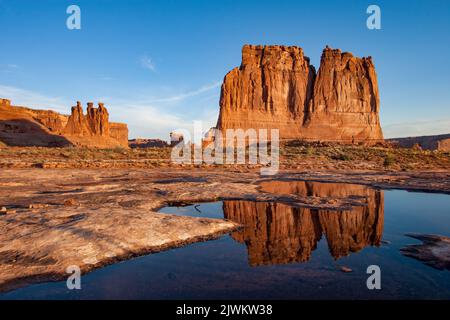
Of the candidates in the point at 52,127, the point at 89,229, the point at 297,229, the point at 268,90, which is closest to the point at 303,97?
the point at 268,90

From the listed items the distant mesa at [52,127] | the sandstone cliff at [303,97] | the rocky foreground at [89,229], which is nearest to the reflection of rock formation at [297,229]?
the rocky foreground at [89,229]

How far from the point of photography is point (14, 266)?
4691 mm

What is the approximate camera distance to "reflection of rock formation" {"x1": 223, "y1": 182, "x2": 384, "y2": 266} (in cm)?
584

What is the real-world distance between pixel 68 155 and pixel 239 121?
152 feet

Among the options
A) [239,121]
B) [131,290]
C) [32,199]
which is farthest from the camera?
[239,121]

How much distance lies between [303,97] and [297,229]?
244 feet

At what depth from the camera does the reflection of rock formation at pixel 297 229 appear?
19.1 feet

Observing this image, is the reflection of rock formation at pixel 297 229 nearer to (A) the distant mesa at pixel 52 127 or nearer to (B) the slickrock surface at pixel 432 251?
(B) the slickrock surface at pixel 432 251

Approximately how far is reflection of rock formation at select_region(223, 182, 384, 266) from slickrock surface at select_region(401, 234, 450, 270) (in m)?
0.73

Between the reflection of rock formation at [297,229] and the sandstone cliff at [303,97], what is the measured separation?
210 ft

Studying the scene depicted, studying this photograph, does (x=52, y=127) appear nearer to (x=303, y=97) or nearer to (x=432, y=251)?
(x=303, y=97)

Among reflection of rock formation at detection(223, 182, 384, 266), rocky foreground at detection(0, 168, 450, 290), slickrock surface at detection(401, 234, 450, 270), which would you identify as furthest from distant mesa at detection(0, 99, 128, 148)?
slickrock surface at detection(401, 234, 450, 270)
